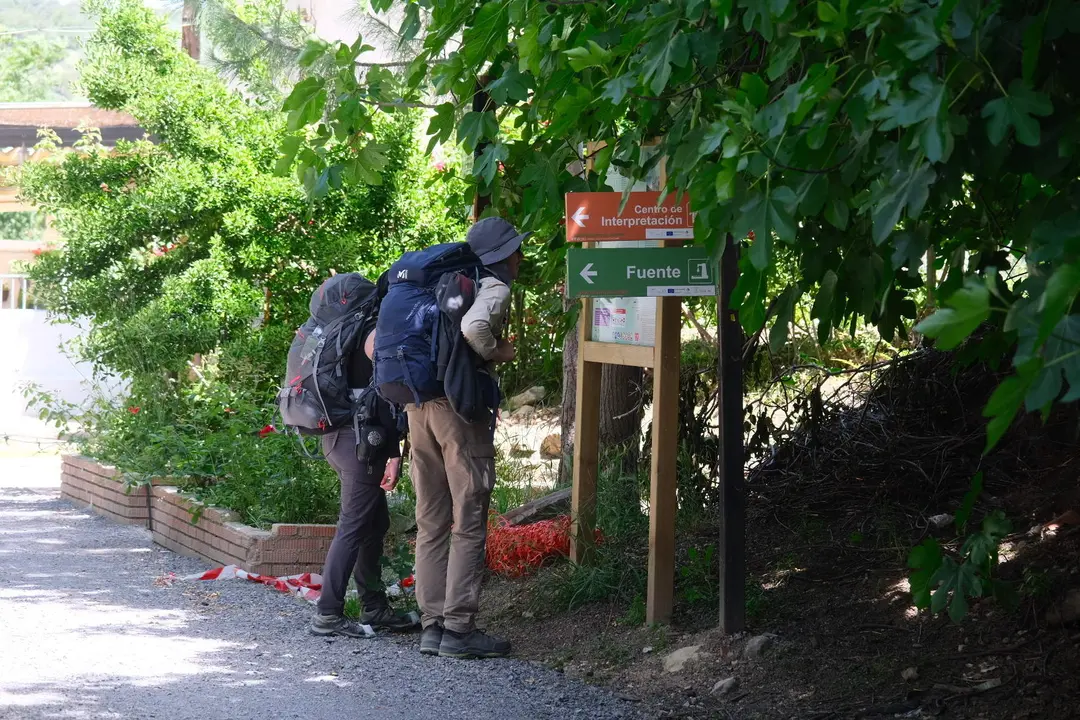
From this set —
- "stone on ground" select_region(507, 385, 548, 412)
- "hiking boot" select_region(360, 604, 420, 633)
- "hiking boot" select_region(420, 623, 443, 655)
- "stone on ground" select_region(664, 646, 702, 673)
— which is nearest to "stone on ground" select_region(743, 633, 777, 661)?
"stone on ground" select_region(664, 646, 702, 673)

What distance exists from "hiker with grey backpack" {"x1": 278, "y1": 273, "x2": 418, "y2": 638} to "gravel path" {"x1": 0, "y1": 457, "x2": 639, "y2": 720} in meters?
0.22

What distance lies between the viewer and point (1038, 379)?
1968 mm

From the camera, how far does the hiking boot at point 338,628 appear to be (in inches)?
245

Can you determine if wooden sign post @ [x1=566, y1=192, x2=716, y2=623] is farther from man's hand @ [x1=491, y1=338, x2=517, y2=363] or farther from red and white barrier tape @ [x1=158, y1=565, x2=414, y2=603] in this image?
red and white barrier tape @ [x1=158, y1=565, x2=414, y2=603]

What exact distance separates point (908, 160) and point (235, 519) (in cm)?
627

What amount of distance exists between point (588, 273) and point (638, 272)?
0.23 meters

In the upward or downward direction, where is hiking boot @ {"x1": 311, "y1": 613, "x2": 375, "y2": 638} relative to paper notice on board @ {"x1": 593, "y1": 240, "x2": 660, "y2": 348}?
downward

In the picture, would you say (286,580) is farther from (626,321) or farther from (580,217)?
(580,217)

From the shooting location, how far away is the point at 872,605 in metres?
5.61

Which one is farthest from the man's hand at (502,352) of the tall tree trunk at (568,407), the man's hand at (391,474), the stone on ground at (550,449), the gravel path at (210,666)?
the stone on ground at (550,449)

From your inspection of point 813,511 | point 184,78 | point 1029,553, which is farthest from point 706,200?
point 184,78

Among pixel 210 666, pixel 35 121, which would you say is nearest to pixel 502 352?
pixel 210 666

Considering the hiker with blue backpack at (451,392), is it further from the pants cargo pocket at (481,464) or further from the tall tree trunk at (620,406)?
the tall tree trunk at (620,406)

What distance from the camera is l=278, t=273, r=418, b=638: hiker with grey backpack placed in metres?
6.05
